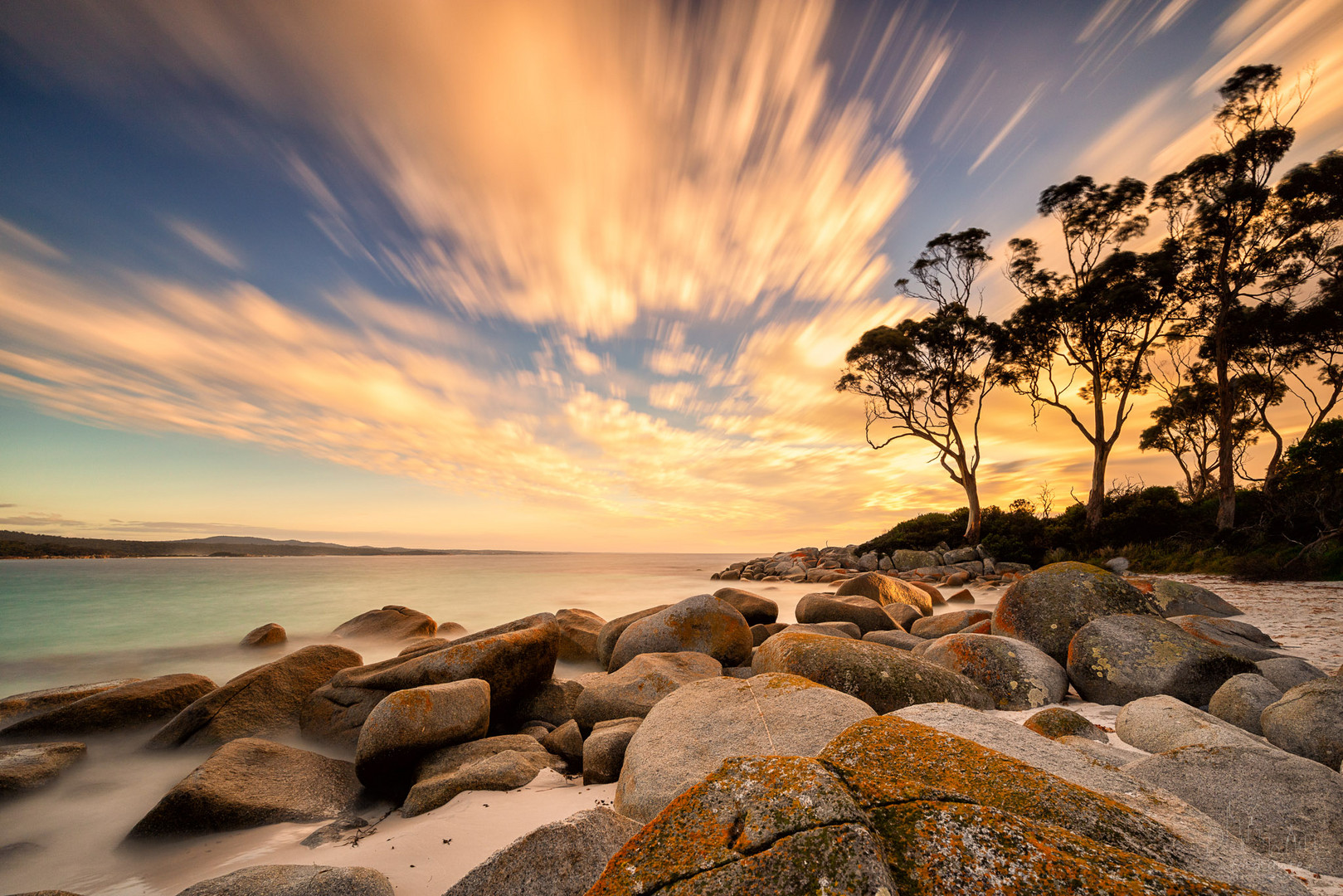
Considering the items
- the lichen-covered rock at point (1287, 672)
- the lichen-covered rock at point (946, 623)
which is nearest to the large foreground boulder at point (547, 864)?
the lichen-covered rock at point (1287, 672)

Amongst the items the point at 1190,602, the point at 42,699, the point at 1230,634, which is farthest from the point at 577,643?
the point at 1190,602

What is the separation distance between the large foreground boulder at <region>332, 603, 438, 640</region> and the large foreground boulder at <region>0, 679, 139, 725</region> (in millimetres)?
5573

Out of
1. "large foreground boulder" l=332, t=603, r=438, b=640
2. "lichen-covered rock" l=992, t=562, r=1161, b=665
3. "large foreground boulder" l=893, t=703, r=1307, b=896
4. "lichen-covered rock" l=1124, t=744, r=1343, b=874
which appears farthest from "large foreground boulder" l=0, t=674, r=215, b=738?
"lichen-covered rock" l=992, t=562, r=1161, b=665

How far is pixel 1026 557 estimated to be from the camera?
23.5 metres

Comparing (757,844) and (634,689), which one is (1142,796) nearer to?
(757,844)

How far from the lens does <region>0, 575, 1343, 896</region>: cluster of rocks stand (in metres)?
1.39

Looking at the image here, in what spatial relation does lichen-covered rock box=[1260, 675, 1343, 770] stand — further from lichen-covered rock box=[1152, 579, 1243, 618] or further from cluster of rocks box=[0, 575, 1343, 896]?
lichen-covered rock box=[1152, 579, 1243, 618]

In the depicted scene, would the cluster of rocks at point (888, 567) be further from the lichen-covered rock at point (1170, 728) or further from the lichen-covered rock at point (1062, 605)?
the lichen-covered rock at point (1170, 728)

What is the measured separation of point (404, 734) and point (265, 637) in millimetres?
11761

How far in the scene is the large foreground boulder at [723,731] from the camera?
3.43m

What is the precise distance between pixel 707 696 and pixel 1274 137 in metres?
31.1

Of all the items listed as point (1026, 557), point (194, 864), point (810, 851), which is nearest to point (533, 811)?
point (194, 864)

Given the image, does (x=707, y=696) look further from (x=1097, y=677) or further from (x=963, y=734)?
(x=1097, y=677)

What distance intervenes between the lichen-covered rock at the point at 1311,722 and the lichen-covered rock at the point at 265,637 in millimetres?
18819
